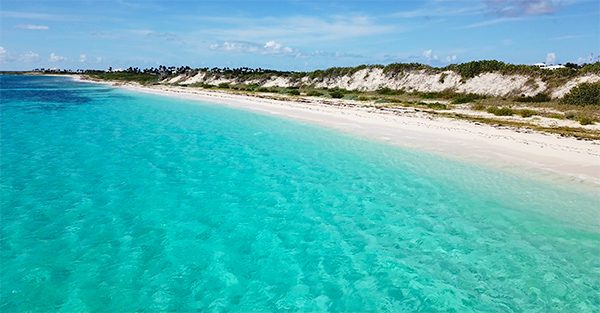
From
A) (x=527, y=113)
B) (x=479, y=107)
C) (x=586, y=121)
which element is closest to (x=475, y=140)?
(x=586, y=121)

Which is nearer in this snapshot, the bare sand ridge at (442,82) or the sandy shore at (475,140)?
the sandy shore at (475,140)

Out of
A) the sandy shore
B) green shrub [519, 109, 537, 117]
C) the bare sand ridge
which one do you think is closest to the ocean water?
the sandy shore

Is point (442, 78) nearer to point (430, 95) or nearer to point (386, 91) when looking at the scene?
point (430, 95)

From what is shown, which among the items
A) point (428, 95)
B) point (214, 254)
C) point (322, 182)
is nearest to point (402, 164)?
point (322, 182)

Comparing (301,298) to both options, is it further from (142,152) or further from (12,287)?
(142,152)

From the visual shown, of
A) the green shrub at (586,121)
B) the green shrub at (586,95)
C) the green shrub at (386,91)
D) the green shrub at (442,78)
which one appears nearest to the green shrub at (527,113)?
the green shrub at (586,121)

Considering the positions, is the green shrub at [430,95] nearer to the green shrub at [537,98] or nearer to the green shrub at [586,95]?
the green shrub at [537,98]
